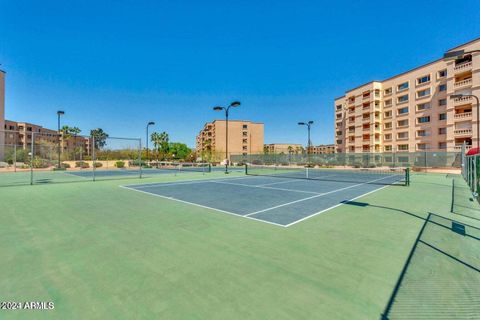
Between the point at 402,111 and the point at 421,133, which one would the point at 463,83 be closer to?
the point at 421,133

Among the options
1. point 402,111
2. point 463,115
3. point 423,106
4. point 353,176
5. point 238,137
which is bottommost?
point 353,176

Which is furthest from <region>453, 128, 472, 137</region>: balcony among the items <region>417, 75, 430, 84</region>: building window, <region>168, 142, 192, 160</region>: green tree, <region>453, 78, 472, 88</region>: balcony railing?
<region>168, 142, 192, 160</region>: green tree

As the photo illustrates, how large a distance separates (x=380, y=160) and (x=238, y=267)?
142 feet

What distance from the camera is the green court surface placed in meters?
2.70

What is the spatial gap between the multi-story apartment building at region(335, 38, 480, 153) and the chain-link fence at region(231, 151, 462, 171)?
10.6 m

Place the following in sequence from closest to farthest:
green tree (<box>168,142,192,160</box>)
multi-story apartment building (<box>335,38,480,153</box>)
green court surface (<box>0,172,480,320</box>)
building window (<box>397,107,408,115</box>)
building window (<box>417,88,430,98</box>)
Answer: green court surface (<box>0,172,480,320</box>) < multi-story apartment building (<box>335,38,480,153</box>) < building window (<box>417,88,430,98</box>) < building window (<box>397,107,408,115</box>) < green tree (<box>168,142,192,160</box>)

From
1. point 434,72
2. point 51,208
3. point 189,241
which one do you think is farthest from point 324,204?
point 434,72

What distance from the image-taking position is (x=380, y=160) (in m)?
39.0

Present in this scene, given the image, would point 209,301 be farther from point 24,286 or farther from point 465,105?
point 465,105

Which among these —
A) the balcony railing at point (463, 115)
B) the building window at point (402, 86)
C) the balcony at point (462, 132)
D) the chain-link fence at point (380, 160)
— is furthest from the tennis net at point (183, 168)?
the building window at point (402, 86)

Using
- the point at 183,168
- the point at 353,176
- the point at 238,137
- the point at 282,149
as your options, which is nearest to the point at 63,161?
the point at 183,168

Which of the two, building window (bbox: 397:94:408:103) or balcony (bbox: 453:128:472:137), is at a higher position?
building window (bbox: 397:94:408:103)

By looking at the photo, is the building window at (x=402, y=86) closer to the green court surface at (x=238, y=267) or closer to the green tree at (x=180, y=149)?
the green court surface at (x=238, y=267)

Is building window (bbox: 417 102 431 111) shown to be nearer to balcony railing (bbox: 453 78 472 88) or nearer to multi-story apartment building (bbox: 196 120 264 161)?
balcony railing (bbox: 453 78 472 88)
